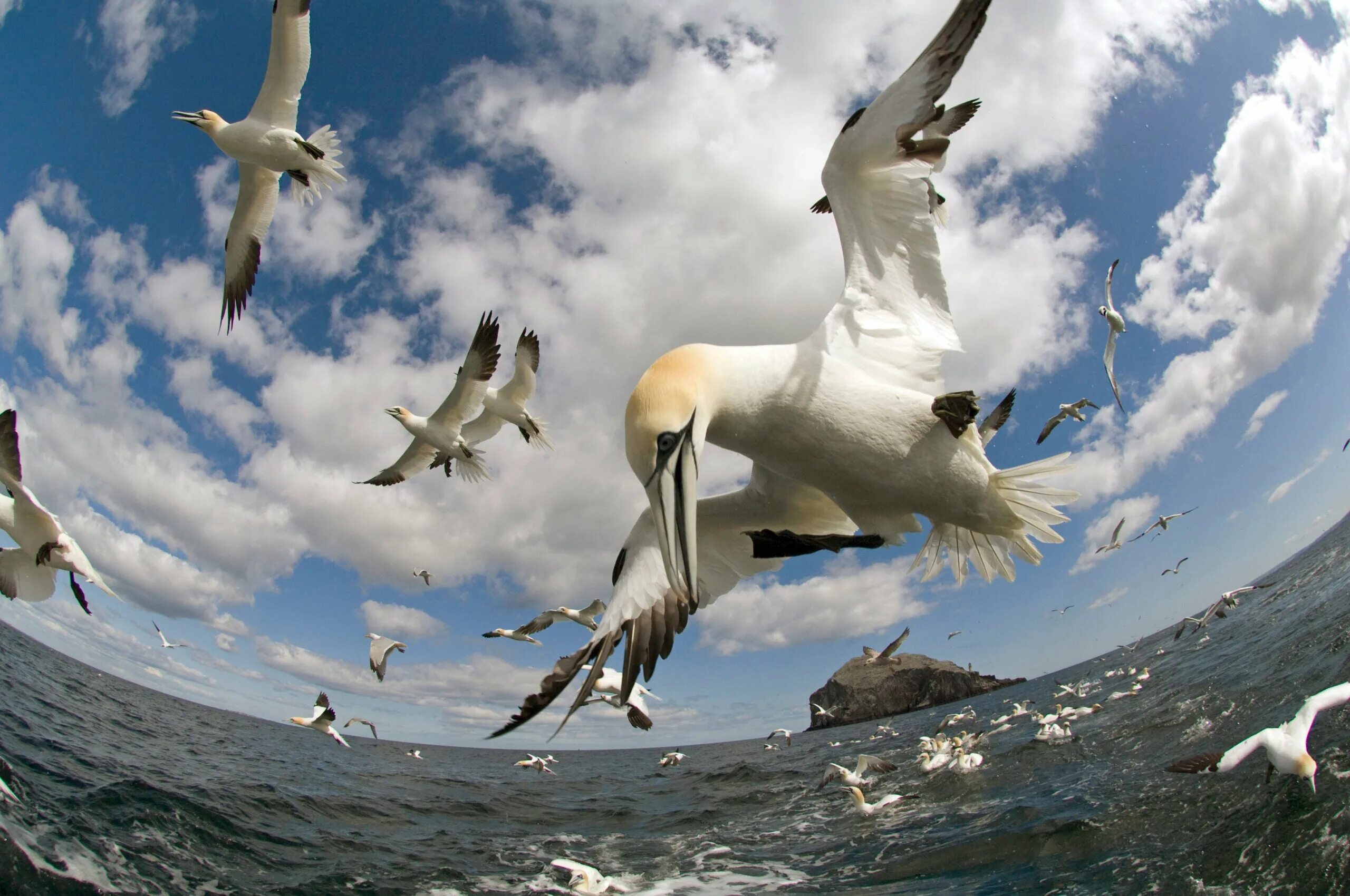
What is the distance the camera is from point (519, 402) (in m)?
14.0

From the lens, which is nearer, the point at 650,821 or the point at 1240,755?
the point at 1240,755

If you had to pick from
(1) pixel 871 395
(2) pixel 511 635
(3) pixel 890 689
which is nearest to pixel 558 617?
(2) pixel 511 635

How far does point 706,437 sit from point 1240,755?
5.55 metres

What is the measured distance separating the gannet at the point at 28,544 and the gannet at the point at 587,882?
5.98 m

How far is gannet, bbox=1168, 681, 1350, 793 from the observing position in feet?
18.0

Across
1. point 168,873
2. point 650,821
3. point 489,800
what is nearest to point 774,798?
point 650,821

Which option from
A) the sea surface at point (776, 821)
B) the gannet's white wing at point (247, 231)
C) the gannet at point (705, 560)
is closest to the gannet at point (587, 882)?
the sea surface at point (776, 821)

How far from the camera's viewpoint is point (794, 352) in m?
3.77

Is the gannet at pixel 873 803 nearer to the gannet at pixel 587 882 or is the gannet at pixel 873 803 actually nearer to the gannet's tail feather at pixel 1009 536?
the gannet at pixel 587 882

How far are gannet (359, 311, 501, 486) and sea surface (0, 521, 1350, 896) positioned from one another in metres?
6.97

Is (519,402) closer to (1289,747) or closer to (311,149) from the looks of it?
(311,149)

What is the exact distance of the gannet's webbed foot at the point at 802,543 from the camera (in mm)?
4152

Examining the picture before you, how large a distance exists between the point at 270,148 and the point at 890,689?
78190mm

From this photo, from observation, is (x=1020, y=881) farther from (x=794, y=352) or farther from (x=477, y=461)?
(x=477, y=461)
